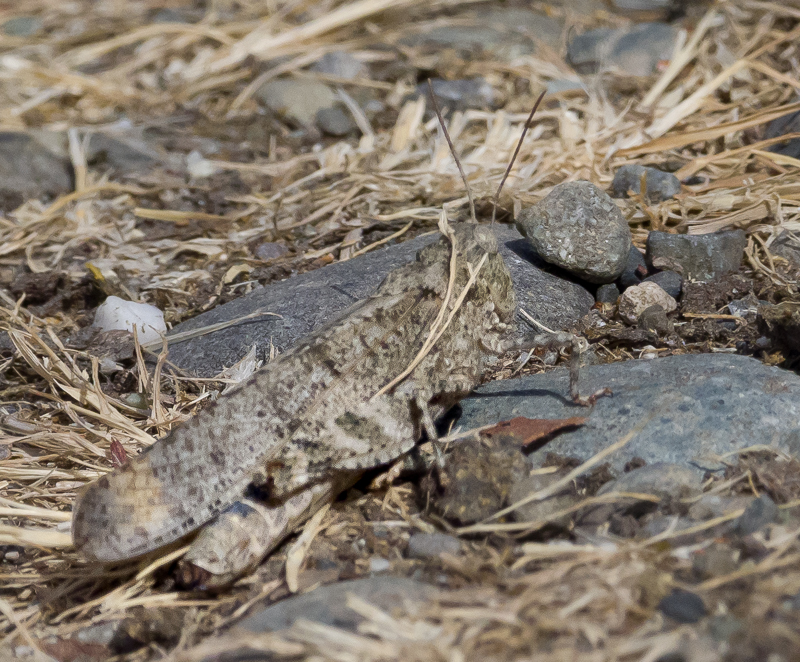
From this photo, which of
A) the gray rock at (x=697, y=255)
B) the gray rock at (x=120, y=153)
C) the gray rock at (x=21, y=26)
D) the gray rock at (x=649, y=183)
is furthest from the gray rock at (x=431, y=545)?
the gray rock at (x=21, y=26)

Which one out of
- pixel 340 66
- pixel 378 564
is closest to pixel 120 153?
pixel 340 66

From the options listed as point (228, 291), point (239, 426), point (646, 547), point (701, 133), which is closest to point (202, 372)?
point (228, 291)

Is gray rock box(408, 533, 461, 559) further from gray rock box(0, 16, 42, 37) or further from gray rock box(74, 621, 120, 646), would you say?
gray rock box(0, 16, 42, 37)

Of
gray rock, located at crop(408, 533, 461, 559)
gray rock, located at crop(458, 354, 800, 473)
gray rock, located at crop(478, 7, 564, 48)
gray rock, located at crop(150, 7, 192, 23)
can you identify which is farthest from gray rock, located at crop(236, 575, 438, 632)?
gray rock, located at crop(150, 7, 192, 23)

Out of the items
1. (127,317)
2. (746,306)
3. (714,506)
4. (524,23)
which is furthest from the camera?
(524,23)

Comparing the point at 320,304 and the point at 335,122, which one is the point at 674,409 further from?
the point at 335,122

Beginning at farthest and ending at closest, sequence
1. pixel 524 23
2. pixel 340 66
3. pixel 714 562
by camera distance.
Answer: pixel 524 23 → pixel 340 66 → pixel 714 562

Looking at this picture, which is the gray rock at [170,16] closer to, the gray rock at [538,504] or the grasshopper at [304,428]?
the grasshopper at [304,428]
